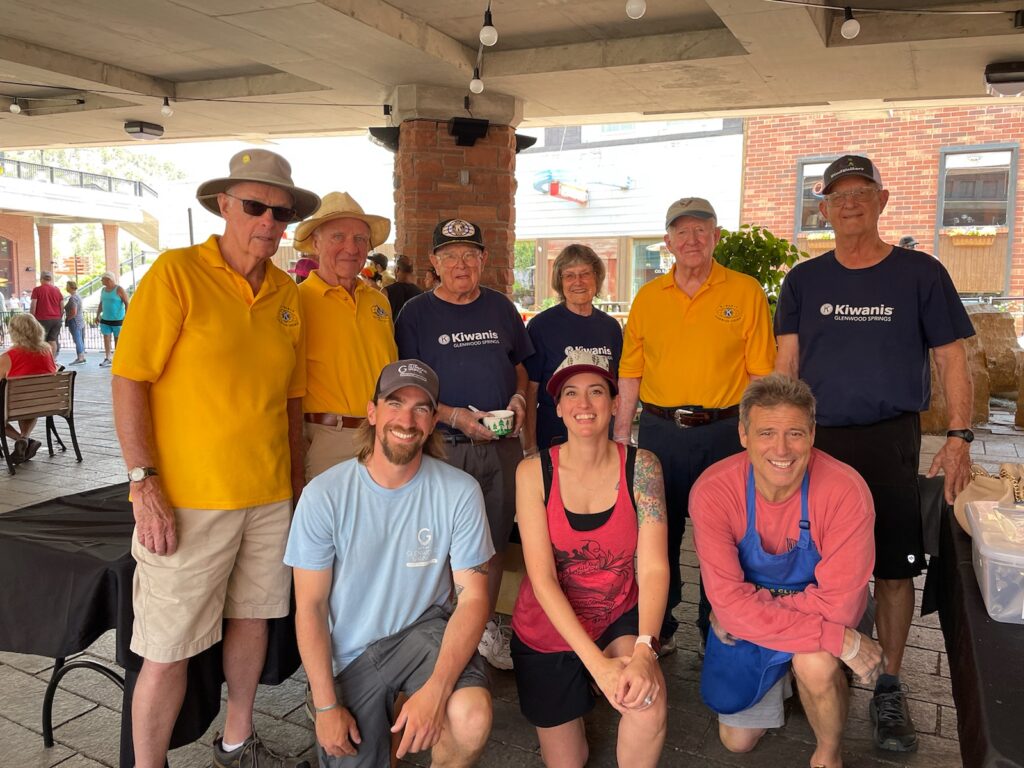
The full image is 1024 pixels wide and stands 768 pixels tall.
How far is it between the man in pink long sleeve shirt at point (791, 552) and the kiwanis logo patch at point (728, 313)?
2.12ft

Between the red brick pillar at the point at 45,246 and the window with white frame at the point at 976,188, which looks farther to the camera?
the red brick pillar at the point at 45,246

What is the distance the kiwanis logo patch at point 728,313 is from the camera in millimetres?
3104

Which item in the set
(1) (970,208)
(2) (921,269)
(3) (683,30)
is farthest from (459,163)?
(1) (970,208)

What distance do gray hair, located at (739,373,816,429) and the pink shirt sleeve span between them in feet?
0.67

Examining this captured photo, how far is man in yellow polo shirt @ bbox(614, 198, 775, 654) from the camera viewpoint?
310 cm

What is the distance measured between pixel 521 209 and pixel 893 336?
16823 millimetres

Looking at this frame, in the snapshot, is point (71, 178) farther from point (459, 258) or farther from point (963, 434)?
point (963, 434)

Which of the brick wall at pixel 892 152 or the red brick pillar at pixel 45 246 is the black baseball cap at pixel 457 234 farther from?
the red brick pillar at pixel 45 246

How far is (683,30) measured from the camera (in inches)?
237

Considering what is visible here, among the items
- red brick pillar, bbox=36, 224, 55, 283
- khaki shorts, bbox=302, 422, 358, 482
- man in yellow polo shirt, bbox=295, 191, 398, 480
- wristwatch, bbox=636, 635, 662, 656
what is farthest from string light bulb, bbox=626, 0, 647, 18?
red brick pillar, bbox=36, 224, 55, 283

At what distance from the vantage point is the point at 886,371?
281 centimetres

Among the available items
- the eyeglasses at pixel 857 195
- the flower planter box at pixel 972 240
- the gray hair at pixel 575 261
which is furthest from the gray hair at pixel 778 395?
the flower planter box at pixel 972 240

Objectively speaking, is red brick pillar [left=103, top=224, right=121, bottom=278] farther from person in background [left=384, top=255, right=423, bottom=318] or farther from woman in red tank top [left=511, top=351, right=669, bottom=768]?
woman in red tank top [left=511, top=351, right=669, bottom=768]

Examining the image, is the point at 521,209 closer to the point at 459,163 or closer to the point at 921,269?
the point at 459,163
